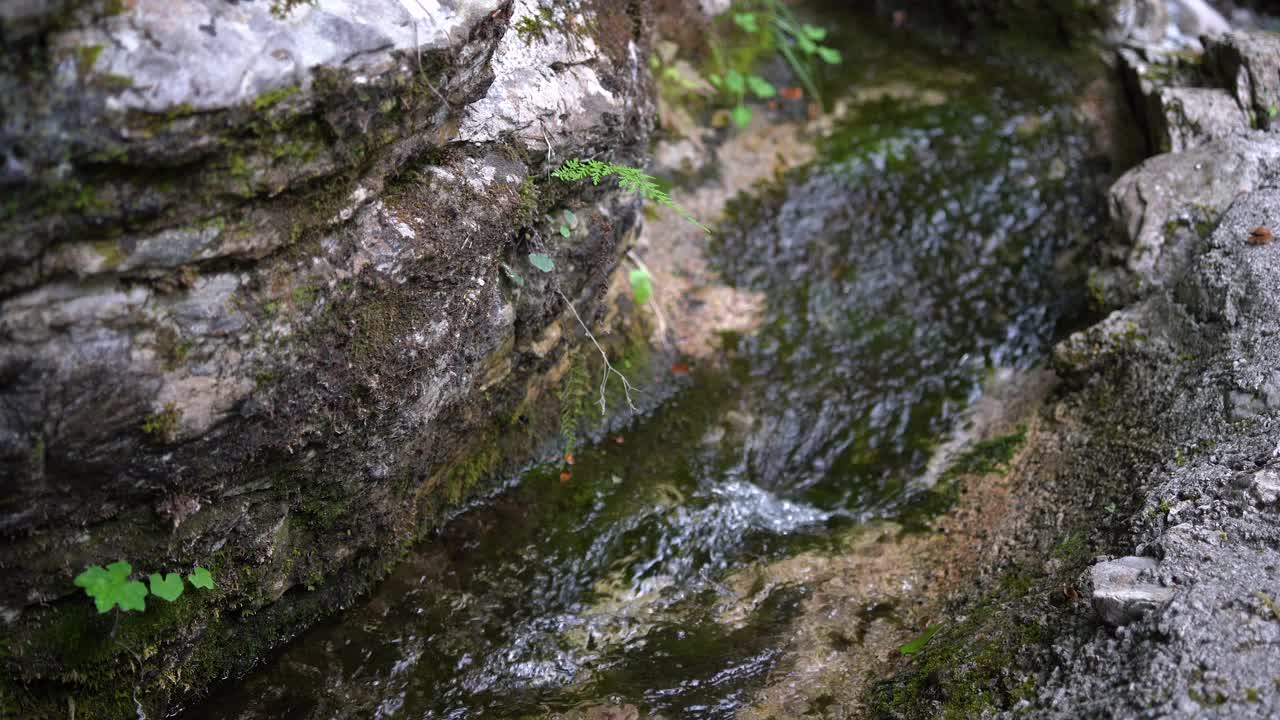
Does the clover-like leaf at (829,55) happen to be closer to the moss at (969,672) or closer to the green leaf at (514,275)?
the green leaf at (514,275)

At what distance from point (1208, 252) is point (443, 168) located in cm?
357

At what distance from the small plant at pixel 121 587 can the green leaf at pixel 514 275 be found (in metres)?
1.62

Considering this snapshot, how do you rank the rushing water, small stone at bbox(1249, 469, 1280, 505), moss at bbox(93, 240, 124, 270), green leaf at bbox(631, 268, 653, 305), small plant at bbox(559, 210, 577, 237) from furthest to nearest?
green leaf at bbox(631, 268, 653, 305), small plant at bbox(559, 210, 577, 237), the rushing water, small stone at bbox(1249, 469, 1280, 505), moss at bbox(93, 240, 124, 270)

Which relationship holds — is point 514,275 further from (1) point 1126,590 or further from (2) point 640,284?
(1) point 1126,590

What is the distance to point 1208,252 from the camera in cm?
422

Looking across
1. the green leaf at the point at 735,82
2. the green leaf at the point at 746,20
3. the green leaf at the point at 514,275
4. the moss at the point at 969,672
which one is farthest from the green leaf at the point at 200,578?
the green leaf at the point at 746,20

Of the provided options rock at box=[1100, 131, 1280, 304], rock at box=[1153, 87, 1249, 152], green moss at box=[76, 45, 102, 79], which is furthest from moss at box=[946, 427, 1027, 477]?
green moss at box=[76, 45, 102, 79]

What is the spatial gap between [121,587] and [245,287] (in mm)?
1033

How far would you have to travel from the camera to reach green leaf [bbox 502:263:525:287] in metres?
3.62

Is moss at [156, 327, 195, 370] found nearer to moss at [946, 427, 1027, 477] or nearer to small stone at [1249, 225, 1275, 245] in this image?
moss at [946, 427, 1027, 477]

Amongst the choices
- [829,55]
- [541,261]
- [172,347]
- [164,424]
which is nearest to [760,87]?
[829,55]

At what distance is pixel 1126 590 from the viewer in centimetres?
284

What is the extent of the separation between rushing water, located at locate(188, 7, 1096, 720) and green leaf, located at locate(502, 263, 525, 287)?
115 centimetres

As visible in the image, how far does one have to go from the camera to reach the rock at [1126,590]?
2746mm
